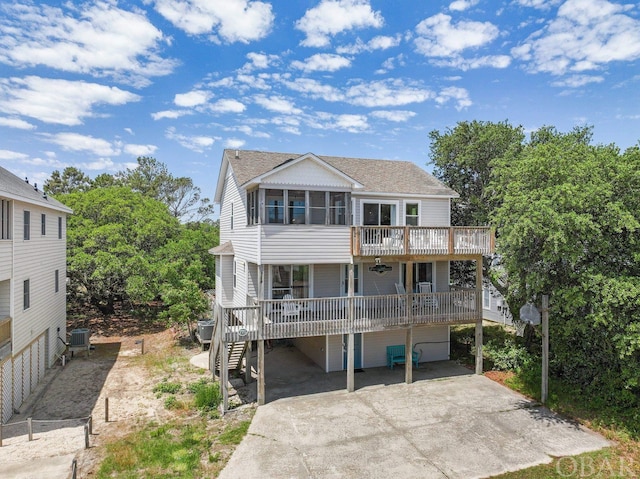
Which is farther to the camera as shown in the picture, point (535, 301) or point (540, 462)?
point (535, 301)

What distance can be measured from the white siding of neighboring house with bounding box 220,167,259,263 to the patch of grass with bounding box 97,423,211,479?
19.2 feet

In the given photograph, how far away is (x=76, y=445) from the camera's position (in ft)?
32.8

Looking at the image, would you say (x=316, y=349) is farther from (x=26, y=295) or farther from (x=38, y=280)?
(x=38, y=280)

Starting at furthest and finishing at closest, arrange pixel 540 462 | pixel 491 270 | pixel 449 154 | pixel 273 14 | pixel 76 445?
pixel 449 154 → pixel 491 270 → pixel 273 14 → pixel 76 445 → pixel 540 462

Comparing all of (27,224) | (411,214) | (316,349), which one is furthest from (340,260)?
(27,224)

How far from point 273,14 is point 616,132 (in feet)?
61.1

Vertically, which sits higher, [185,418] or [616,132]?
[616,132]

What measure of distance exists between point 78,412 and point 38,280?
6.33 metres

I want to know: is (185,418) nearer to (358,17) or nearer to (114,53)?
(114,53)

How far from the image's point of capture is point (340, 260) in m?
14.2

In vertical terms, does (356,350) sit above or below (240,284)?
below

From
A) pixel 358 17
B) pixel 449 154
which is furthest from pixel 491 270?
pixel 358 17

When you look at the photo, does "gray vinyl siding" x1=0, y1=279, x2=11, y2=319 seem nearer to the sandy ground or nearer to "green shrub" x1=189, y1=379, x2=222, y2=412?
the sandy ground

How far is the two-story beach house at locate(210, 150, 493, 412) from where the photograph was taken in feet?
44.3
